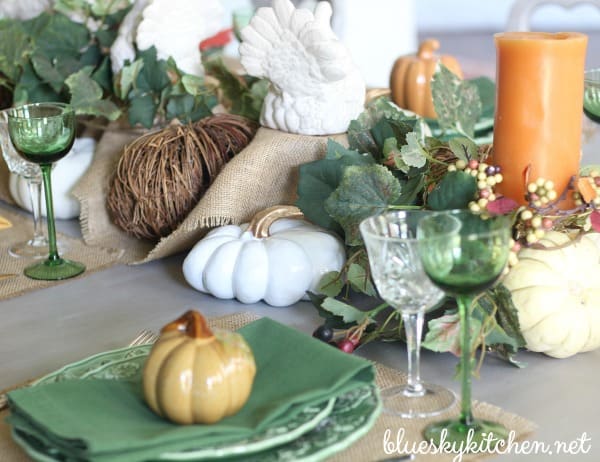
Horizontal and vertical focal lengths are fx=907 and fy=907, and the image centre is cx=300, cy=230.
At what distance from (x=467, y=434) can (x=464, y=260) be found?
165 millimetres

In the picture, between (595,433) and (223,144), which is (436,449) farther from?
(223,144)

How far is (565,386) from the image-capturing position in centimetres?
92

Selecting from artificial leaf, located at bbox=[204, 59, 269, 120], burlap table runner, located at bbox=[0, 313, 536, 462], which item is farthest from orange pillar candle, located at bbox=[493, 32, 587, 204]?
artificial leaf, located at bbox=[204, 59, 269, 120]

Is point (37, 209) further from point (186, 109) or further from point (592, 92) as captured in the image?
point (592, 92)

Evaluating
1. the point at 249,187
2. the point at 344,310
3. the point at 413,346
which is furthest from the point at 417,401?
the point at 249,187

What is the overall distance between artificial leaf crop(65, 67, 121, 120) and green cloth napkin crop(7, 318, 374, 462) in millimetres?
731

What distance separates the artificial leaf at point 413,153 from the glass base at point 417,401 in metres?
0.28

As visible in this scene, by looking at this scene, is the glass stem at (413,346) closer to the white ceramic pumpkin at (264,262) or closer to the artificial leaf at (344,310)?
the artificial leaf at (344,310)

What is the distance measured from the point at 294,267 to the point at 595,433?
43 cm

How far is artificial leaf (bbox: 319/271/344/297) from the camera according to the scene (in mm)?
1100

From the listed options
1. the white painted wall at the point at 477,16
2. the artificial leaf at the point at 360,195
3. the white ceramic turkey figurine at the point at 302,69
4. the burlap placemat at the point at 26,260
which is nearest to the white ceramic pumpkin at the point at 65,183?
the burlap placemat at the point at 26,260

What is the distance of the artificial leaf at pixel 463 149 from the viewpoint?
41.4 inches

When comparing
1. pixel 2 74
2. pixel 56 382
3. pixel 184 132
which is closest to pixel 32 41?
pixel 2 74

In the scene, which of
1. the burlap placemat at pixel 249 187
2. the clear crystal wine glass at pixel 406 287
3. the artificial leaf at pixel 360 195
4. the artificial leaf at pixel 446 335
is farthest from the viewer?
the burlap placemat at pixel 249 187
